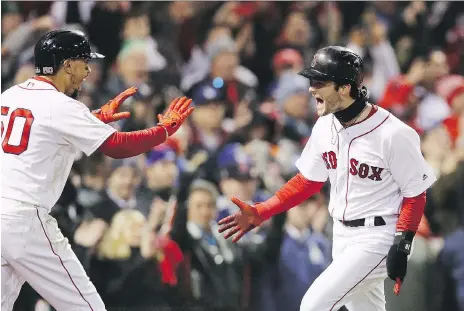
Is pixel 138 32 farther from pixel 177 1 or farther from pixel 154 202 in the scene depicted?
pixel 154 202

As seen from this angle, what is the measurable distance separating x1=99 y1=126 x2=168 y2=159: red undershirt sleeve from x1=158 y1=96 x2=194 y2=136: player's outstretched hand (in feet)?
0.26

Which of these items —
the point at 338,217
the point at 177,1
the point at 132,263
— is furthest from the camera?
the point at 177,1

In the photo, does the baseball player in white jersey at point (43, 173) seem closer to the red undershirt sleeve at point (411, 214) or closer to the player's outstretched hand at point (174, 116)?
the player's outstretched hand at point (174, 116)

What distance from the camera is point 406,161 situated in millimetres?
4109

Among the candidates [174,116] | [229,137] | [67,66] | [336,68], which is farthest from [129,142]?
[229,137]

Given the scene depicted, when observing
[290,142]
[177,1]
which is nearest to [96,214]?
[290,142]

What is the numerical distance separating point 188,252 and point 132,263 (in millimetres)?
425

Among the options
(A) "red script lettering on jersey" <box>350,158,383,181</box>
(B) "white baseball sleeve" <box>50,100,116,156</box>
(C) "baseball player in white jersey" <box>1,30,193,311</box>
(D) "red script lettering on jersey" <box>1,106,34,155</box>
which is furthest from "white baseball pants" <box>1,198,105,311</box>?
(A) "red script lettering on jersey" <box>350,158,383,181</box>

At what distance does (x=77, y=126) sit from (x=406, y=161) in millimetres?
1541

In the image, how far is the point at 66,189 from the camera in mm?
6523

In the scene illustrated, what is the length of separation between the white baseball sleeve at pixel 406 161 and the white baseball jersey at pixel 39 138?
1336 millimetres

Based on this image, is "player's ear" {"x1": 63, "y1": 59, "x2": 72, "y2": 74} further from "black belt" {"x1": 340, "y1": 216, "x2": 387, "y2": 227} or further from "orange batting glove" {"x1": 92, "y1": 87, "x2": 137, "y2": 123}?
"black belt" {"x1": 340, "y1": 216, "x2": 387, "y2": 227}

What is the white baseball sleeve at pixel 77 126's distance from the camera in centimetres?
399

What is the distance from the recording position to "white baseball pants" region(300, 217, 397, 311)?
403 cm
